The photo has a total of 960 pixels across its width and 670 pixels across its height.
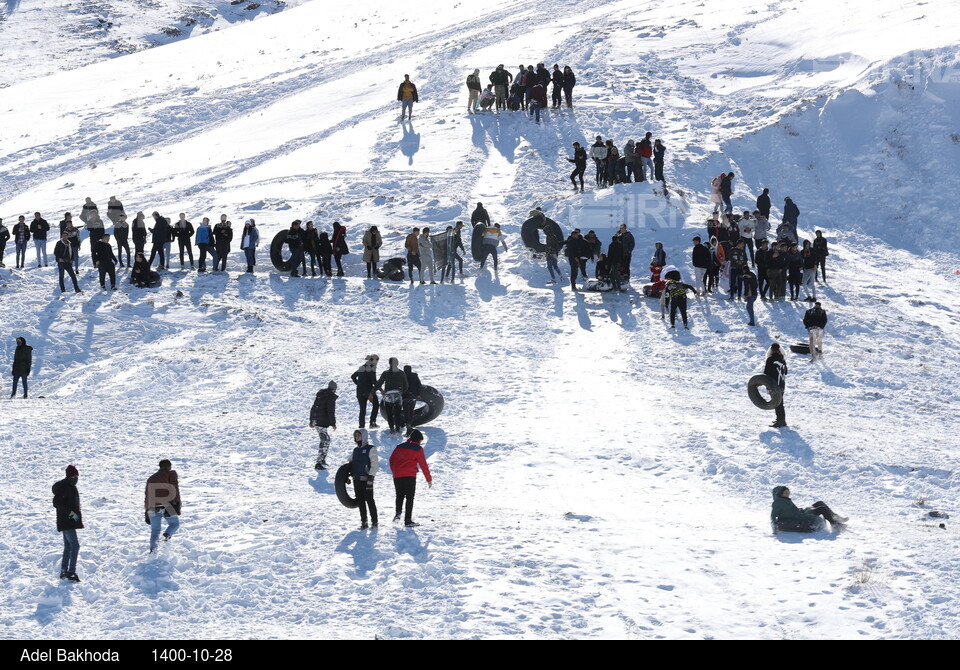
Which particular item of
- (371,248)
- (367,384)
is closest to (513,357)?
(367,384)

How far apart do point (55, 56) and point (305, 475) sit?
50883 mm

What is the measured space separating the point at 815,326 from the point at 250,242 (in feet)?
44.8

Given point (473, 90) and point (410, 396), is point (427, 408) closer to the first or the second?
point (410, 396)

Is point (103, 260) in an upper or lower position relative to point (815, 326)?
upper

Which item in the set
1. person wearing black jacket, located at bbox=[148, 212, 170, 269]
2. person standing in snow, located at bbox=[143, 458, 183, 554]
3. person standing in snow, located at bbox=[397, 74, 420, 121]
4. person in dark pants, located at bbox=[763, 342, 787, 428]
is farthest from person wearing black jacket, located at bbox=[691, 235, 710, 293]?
person standing in snow, located at bbox=[397, 74, 420, 121]

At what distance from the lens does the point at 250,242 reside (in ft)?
87.8

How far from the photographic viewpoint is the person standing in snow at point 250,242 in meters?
26.6

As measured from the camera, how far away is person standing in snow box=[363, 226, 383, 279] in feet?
88.3

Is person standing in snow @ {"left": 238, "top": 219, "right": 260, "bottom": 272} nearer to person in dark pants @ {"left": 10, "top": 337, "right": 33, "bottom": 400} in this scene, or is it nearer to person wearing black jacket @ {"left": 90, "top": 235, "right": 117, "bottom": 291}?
person wearing black jacket @ {"left": 90, "top": 235, "right": 117, "bottom": 291}

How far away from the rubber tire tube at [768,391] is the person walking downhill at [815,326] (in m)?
3.28

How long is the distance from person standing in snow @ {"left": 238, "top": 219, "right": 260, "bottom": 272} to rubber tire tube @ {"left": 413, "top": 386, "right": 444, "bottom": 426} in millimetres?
9774

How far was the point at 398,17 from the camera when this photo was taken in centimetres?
5719

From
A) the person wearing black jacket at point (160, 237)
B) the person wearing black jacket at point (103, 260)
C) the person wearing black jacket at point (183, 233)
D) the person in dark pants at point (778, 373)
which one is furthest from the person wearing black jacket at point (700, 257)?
the person wearing black jacket at point (103, 260)
